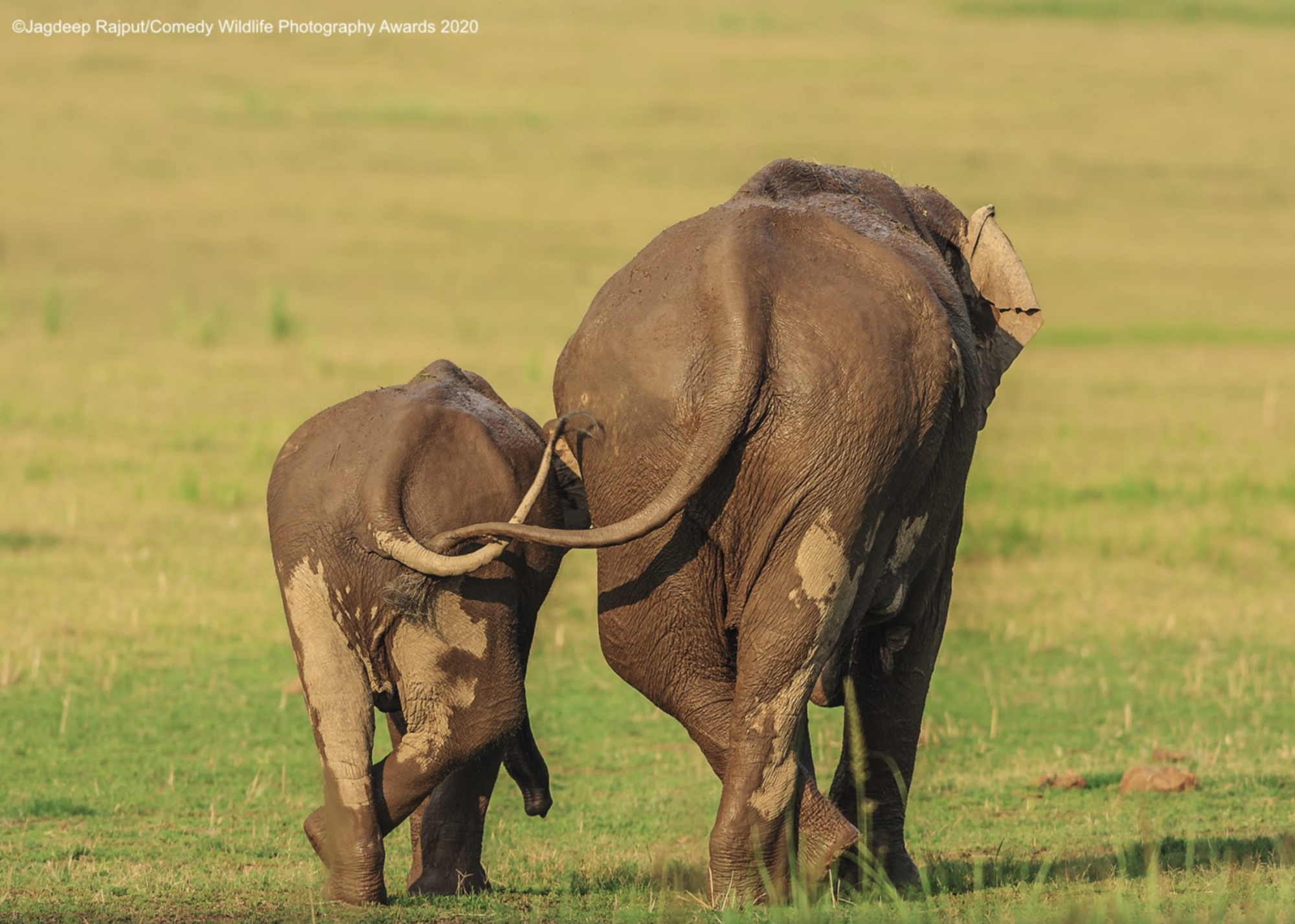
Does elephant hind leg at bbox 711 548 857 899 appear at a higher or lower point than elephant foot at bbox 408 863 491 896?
higher

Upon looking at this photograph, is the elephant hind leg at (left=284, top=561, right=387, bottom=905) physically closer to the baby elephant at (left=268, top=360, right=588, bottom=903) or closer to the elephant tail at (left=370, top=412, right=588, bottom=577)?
the baby elephant at (left=268, top=360, right=588, bottom=903)

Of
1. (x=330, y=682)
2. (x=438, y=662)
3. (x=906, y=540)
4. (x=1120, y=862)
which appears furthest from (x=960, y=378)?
(x=330, y=682)

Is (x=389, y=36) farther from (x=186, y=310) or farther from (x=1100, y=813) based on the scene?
(x=1100, y=813)

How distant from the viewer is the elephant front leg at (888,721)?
6.46m

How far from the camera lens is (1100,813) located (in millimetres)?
8258

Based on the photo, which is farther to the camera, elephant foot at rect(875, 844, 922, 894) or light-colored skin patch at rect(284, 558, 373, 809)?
elephant foot at rect(875, 844, 922, 894)

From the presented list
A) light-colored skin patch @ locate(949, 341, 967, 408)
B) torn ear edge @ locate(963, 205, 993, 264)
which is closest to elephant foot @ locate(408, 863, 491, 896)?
light-colored skin patch @ locate(949, 341, 967, 408)

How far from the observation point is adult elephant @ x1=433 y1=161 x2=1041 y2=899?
5.49 meters

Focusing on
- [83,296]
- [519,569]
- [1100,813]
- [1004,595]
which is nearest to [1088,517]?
[1004,595]

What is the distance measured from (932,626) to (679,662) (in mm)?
1056

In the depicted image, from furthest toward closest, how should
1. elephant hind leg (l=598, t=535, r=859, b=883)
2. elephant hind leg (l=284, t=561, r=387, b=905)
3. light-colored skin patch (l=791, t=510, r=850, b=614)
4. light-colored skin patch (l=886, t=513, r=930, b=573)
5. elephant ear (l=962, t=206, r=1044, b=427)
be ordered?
1. elephant ear (l=962, t=206, r=1044, b=427)
2. elephant hind leg (l=284, t=561, r=387, b=905)
3. light-colored skin patch (l=886, t=513, r=930, b=573)
4. elephant hind leg (l=598, t=535, r=859, b=883)
5. light-colored skin patch (l=791, t=510, r=850, b=614)

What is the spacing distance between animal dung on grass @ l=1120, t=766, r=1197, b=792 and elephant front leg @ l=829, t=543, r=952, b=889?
2316mm

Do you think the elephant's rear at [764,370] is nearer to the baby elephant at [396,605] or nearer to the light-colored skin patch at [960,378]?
the light-colored skin patch at [960,378]

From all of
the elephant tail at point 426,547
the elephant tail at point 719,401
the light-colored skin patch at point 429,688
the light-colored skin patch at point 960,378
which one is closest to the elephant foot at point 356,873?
the light-colored skin patch at point 429,688
